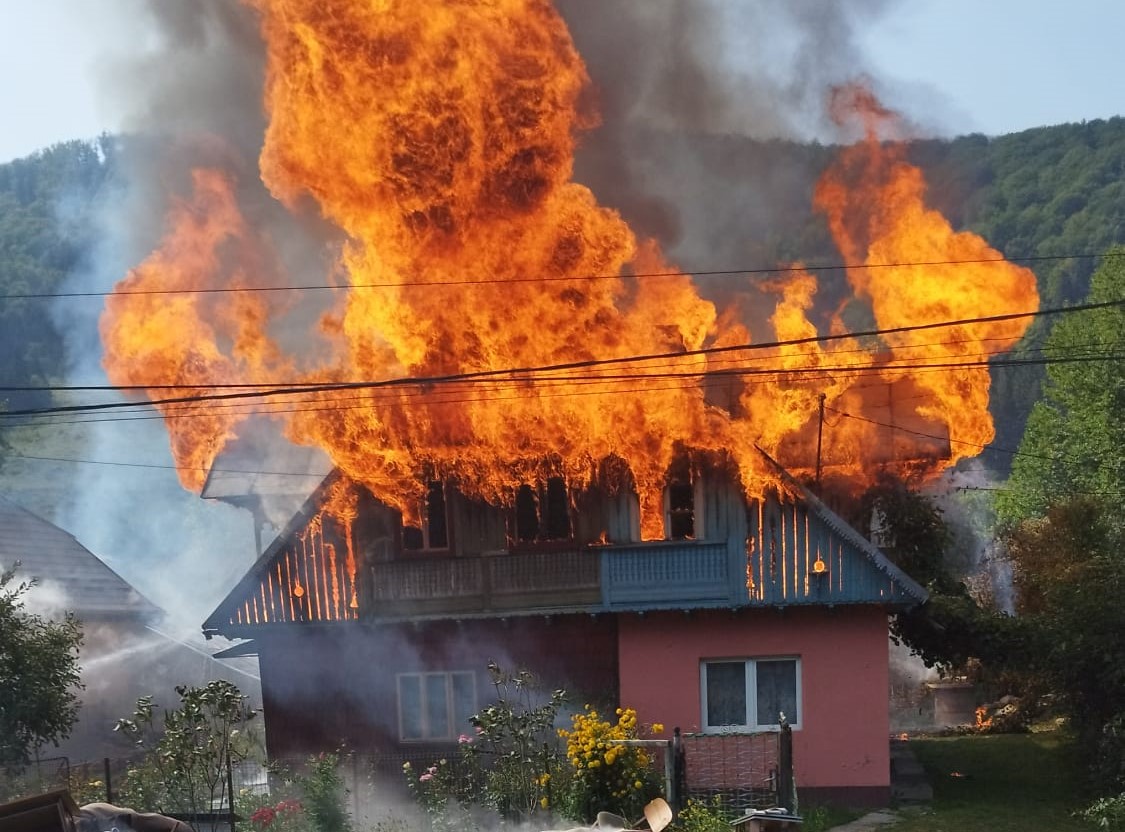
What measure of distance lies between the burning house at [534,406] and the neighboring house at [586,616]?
0.05m

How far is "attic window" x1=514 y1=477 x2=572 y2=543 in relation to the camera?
19.4 metres

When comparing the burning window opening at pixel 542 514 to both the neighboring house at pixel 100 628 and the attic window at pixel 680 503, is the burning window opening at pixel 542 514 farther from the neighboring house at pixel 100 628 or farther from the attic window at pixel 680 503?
the neighboring house at pixel 100 628

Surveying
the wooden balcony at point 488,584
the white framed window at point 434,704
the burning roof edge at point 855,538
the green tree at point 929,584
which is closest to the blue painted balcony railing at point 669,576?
the wooden balcony at point 488,584

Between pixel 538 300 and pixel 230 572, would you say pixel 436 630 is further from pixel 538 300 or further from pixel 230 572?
pixel 230 572

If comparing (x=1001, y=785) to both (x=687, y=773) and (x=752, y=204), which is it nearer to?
(x=687, y=773)

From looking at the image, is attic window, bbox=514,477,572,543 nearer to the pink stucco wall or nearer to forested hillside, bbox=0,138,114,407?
the pink stucco wall

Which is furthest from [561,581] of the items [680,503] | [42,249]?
[42,249]

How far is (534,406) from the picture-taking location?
725 inches

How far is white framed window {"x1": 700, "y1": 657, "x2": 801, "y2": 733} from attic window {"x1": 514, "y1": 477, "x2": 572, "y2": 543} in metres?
3.39

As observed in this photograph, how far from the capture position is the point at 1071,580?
763 inches

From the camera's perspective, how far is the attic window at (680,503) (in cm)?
1916

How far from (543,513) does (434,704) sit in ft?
13.0

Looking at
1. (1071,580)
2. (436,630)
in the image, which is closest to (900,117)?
(1071,580)

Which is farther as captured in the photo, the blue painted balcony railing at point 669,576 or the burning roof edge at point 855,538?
the blue painted balcony railing at point 669,576
